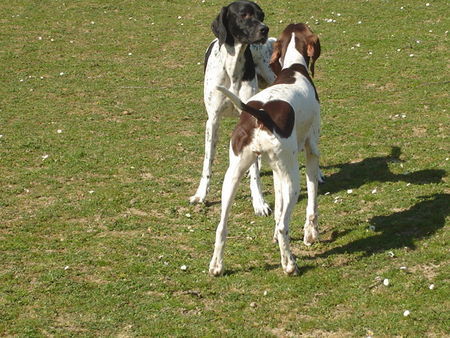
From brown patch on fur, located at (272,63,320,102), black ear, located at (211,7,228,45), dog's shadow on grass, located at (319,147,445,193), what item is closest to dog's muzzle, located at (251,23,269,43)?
black ear, located at (211,7,228,45)

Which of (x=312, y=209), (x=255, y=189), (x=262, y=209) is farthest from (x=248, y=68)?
(x=312, y=209)

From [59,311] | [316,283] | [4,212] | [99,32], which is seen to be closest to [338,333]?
[316,283]

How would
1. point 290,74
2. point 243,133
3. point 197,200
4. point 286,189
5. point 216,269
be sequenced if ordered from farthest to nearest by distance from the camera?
point 197,200
point 290,74
point 216,269
point 286,189
point 243,133

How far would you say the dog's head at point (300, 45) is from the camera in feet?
28.7

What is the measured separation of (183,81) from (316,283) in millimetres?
8934

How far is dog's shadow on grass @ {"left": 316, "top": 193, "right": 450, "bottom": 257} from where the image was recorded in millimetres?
8180

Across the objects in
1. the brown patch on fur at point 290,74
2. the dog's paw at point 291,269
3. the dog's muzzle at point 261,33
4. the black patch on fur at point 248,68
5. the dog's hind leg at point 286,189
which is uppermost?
the dog's muzzle at point 261,33

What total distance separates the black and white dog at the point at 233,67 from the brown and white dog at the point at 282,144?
108 cm

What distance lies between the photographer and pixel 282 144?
7207 millimetres

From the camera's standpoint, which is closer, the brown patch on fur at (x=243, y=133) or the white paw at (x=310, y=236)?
the brown patch on fur at (x=243, y=133)

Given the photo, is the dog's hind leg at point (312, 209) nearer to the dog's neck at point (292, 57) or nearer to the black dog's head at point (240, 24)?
the dog's neck at point (292, 57)

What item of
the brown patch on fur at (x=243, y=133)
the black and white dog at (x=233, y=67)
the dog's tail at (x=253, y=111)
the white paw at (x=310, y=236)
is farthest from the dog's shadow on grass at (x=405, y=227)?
the dog's tail at (x=253, y=111)

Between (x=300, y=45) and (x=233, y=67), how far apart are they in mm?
1081

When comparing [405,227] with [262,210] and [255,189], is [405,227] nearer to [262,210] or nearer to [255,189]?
[262,210]
